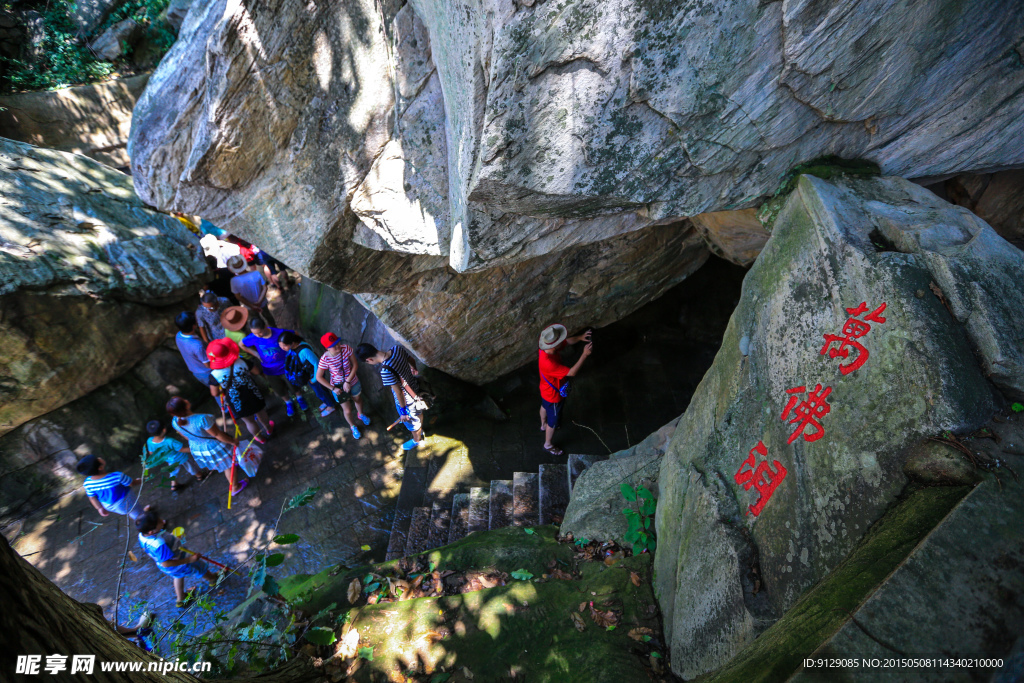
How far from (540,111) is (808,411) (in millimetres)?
2160

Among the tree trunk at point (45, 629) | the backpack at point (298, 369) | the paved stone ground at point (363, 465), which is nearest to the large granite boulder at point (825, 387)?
the tree trunk at point (45, 629)

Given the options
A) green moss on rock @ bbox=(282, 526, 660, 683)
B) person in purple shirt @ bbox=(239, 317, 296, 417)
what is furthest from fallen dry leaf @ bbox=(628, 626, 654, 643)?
person in purple shirt @ bbox=(239, 317, 296, 417)

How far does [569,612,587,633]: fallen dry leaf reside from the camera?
312cm

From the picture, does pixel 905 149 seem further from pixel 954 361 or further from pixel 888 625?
pixel 888 625

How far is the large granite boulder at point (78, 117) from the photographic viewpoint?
27.7ft

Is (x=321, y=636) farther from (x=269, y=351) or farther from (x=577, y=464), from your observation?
(x=269, y=351)

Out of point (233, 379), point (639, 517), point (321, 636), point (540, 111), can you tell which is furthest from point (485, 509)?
point (540, 111)

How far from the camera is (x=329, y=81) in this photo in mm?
4371

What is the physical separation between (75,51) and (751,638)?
13201 mm

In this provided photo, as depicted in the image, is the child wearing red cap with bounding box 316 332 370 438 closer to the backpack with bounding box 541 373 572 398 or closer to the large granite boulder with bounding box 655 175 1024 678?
the backpack with bounding box 541 373 572 398

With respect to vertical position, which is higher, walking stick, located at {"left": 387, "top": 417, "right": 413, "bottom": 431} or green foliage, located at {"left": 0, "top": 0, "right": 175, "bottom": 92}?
green foliage, located at {"left": 0, "top": 0, "right": 175, "bottom": 92}

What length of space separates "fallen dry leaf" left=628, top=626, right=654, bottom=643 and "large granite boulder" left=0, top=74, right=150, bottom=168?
11.0m

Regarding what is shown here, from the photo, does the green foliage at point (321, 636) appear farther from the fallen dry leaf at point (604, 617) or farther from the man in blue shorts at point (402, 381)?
the man in blue shorts at point (402, 381)

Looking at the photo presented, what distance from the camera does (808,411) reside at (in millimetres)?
2508
